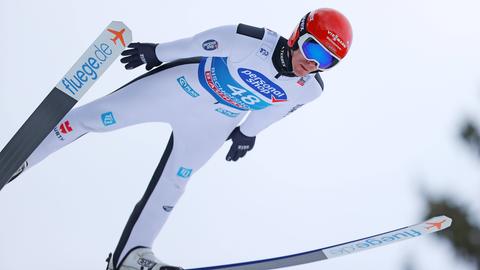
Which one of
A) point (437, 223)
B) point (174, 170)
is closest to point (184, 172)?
point (174, 170)

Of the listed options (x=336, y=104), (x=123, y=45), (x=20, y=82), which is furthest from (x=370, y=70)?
(x=123, y=45)

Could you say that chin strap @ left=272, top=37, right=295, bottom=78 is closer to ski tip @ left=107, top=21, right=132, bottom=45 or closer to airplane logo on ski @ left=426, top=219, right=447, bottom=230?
ski tip @ left=107, top=21, right=132, bottom=45

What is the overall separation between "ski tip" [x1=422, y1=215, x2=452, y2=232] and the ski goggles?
107cm

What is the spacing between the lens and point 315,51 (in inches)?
164

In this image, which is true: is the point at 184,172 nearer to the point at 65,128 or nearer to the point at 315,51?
the point at 65,128

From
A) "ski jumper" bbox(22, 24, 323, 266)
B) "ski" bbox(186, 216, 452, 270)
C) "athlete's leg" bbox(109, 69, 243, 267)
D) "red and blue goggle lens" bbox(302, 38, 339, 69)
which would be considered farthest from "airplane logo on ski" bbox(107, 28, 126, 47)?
"ski" bbox(186, 216, 452, 270)

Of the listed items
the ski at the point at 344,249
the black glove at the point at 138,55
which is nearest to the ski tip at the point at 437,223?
the ski at the point at 344,249

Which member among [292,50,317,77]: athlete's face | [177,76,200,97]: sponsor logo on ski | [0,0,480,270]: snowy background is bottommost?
[0,0,480,270]: snowy background

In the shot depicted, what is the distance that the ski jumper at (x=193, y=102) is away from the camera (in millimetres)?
4332

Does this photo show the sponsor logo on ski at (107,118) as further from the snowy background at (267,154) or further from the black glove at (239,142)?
the snowy background at (267,154)

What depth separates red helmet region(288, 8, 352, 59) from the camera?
4141 millimetres

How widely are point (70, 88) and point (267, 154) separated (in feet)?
12.5

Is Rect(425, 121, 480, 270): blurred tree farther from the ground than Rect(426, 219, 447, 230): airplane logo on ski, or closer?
farther from the ground

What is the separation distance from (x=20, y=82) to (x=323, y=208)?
2946 mm
